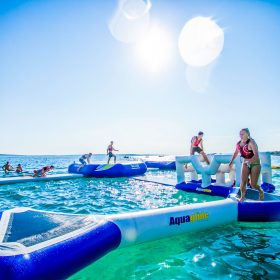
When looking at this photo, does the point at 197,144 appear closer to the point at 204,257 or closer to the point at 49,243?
the point at 204,257

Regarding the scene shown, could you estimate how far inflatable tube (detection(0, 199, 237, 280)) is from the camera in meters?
2.27

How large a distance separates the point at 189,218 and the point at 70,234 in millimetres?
2301

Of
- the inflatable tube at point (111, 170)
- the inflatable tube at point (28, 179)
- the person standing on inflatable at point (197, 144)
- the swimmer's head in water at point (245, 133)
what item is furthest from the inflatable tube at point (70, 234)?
the inflatable tube at point (111, 170)

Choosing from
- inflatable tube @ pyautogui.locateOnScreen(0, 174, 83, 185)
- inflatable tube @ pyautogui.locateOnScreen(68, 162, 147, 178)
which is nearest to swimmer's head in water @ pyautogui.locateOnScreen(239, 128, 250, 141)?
inflatable tube @ pyautogui.locateOnScreen(68, 162, 147, 178)

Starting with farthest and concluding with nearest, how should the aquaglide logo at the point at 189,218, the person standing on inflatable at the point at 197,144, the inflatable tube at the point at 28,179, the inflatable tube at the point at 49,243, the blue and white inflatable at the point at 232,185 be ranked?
the inflatable tube at the point at 28,179, the person standing on inflatable at the point at 197,144, the blue and white inflatable at the point at 232,185, the aquaglide logo at the point at 189,218, the inflatable tube at the point at 49,243

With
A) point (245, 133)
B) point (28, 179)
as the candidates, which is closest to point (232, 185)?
point (245, 133)

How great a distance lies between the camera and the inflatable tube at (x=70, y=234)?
89.2 inches

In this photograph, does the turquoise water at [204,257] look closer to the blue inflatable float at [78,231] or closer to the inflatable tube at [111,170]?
the blue inflatable float at [78,231]

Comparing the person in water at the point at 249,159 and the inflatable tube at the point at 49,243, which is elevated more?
the person in water at the point at 249,159

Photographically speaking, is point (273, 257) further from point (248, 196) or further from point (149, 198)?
point (149, 198)

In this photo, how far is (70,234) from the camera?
9.34 ft

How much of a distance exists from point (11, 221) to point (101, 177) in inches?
463

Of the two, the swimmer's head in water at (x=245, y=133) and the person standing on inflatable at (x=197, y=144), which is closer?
the swimmer's head in water at (x=245, y=133)

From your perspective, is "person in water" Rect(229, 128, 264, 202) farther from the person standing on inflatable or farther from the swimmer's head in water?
the person standing on inflatable
